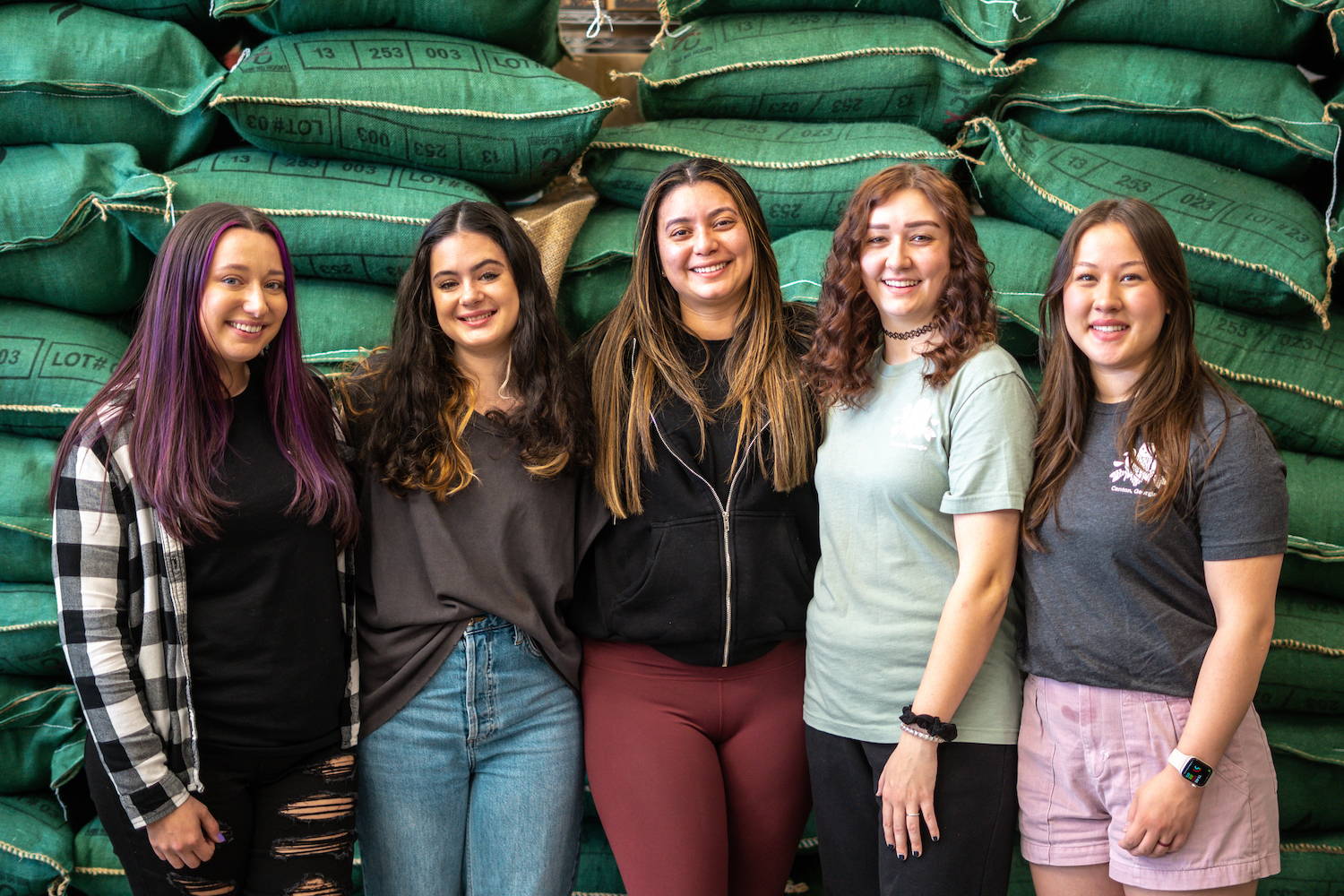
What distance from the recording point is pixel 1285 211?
217 cm

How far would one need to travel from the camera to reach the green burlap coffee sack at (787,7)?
7.75ft

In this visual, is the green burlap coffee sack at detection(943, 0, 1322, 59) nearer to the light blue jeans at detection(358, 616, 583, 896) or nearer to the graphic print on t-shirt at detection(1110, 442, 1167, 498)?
the graphic print on t-shirt at detection(1110, 442, 1167, 498)

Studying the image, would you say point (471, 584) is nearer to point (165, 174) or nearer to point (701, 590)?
point (701, 590)

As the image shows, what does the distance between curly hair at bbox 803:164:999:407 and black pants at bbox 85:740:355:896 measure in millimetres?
1016

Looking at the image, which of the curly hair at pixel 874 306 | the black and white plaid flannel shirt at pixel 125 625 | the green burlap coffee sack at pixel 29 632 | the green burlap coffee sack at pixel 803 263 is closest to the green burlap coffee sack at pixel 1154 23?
the green burlap coffee sack at pixel 803 263

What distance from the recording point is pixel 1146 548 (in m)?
1.53

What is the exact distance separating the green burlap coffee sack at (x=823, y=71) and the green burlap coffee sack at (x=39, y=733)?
179 centimetres

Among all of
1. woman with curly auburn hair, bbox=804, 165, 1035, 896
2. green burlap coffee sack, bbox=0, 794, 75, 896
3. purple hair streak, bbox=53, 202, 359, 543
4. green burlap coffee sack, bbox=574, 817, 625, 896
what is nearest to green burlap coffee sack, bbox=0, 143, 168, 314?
purple hair streak, bbox=53, 202, 359, 543

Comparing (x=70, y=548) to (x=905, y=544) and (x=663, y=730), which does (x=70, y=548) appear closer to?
(x=663, y=730)

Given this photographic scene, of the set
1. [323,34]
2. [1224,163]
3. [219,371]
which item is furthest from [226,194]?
[1224,163]

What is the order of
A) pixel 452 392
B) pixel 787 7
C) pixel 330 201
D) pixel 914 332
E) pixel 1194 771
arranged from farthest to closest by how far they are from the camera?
pixel 787 7 < pixel 330 201 < pixel 452 392 < pixel 914 332 < pixel 1194 771

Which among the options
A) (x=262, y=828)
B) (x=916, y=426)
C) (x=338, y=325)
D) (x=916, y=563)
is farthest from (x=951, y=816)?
(x=338, y=325)

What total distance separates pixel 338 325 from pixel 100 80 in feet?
2.31

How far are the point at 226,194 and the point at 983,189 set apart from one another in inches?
62.4
